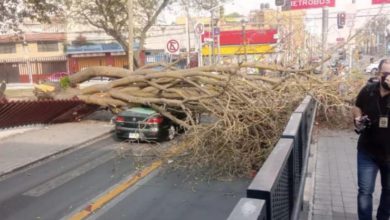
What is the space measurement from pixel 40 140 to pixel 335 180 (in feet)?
29.3

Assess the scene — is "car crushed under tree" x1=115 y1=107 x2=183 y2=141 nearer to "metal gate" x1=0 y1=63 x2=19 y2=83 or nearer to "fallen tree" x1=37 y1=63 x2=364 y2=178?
"fallen tree" x1=37 y1=63 x2=364 y2=178

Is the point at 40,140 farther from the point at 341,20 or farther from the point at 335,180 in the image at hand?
the point at 341,20

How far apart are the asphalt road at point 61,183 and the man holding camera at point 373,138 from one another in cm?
451

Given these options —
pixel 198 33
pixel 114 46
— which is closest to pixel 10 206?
pixel 198 33

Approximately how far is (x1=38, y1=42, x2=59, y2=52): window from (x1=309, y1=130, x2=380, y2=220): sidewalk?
4281 centimetres

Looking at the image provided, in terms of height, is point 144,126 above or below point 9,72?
below

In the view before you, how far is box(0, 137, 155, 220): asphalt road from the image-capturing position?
6613 mm

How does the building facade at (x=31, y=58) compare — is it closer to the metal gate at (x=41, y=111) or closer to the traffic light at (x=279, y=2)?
the metal gate at (x=41, y=111)

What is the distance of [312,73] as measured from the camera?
36.2 feet

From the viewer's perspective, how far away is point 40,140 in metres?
12.1

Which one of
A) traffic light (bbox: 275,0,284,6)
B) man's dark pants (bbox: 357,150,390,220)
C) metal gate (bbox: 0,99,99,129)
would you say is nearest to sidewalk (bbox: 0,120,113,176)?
metal gate (bbox: 0,99,99,129)

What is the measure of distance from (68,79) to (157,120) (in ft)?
23.0

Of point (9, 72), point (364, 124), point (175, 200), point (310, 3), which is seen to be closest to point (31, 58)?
point (9, 72)

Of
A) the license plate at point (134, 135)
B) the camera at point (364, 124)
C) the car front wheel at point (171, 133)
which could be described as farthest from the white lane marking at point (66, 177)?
the camera at point (364, 124)
